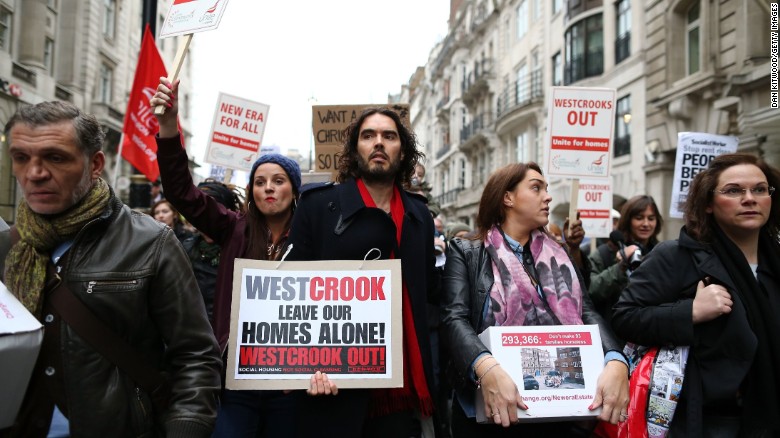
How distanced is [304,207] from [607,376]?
61.0 inches

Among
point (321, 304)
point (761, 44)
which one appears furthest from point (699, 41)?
point (321, 304)

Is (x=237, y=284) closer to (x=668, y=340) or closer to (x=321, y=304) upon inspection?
(x=321, y=304)

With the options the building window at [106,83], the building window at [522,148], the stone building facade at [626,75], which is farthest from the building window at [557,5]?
the building window at [106,83]

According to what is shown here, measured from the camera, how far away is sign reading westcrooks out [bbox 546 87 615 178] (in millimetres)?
5504

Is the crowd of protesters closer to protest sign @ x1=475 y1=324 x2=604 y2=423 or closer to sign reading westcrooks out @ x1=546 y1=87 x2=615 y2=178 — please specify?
protest sign @ x1=475 y1=324 x2=604 y2=423

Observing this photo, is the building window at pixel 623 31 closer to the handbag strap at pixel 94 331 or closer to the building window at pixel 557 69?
the building window at pixel 557 69

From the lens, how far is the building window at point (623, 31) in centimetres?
2080

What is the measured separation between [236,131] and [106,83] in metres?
27.4

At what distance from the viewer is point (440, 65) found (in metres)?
56.1

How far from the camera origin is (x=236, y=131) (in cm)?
765

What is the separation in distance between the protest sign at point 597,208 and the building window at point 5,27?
1883 centimetres

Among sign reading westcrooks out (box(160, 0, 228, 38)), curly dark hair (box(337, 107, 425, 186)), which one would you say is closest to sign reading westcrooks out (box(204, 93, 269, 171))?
sign reading westcrooks out (box(160, 0, 228, 38))

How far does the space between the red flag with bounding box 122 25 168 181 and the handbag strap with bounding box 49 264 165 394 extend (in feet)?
21.4

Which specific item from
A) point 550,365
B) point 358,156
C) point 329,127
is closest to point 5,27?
point 329,127
